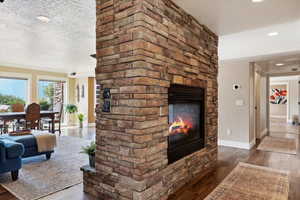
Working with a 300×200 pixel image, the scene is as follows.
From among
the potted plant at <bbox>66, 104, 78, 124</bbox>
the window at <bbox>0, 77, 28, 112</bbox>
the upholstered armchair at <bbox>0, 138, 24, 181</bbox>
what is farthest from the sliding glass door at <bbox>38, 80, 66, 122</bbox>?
the upholstered armchair at <bbox>0, 138, 24, 181</bbox>

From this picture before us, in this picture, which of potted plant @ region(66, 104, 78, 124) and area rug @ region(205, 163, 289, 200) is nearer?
area rug @ region(205, 163, 289, 200)

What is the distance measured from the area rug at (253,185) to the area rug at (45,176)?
201 cm

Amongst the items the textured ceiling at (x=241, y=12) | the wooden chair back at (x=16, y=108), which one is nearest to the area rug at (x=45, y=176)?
the textured ceiling at (x=241, y=12)

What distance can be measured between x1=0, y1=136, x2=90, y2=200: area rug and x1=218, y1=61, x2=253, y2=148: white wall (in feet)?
11.8

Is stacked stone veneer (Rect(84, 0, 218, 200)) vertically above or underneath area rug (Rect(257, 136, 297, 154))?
above

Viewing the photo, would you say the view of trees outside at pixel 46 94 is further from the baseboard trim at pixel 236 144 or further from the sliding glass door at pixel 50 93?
the baseboard trim at pixel 236 144

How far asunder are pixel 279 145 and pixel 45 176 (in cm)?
550

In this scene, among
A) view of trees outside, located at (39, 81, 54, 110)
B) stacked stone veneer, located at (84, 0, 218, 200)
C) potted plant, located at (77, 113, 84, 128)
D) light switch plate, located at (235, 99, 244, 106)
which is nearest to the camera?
stacked stone veneer, located at (84, 0, 218, 200)

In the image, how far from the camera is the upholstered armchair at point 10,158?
2.68 m

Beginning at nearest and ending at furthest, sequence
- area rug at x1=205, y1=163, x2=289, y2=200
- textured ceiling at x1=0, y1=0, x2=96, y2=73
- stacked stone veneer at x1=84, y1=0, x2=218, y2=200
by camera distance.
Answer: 1. stacked stone veneer at x1=84, y1=0, x2=218, y2=200
2. area rug at x1=205, y1=163, x2=289, y2=200
3. textured ceiling at x1=0, y1=0, x2=96, y2=73

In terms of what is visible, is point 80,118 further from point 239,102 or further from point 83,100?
point 239,102

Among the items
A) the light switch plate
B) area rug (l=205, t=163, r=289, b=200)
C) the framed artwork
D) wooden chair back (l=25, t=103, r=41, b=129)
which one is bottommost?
area rug (l=205, t=163, r=289, b=200)

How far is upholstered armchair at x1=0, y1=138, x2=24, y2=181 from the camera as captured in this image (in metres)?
2.68

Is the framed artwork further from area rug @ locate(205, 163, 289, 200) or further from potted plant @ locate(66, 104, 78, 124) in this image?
potted plant @ locate(66, 104, 78, 124)
